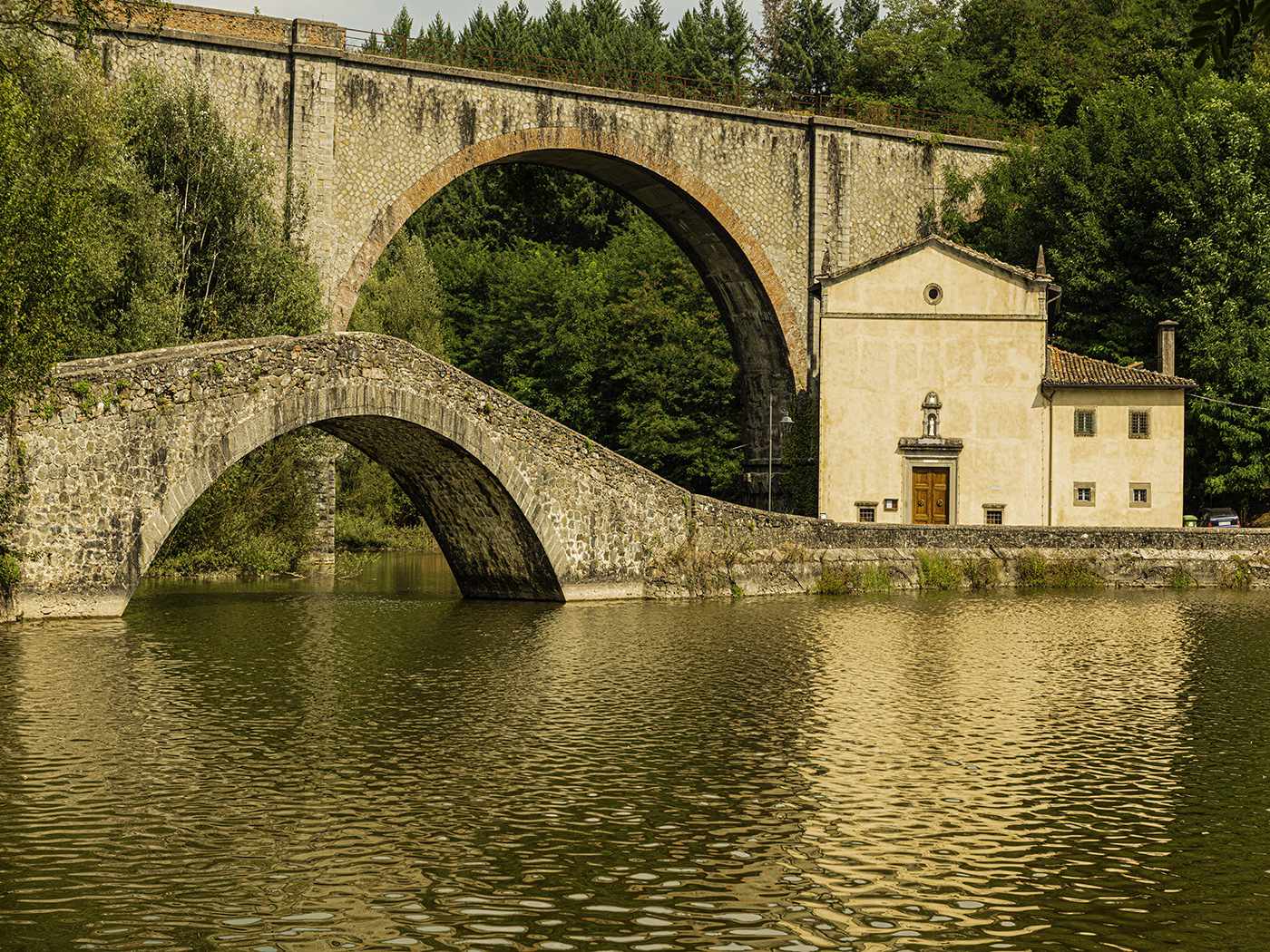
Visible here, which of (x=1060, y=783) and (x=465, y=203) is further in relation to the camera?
(x=465, y=203)

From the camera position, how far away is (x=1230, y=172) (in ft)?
128

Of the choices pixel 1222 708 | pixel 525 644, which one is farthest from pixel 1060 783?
pixel 525 644

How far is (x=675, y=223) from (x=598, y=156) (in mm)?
4252

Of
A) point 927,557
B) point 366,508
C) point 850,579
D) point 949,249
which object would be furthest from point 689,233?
point 850,579

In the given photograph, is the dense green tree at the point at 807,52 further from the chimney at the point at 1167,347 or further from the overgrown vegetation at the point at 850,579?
the overgrown vegetation at the point at 850,579

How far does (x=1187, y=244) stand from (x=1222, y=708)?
93.3 ft

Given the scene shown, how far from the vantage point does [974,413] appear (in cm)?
3603

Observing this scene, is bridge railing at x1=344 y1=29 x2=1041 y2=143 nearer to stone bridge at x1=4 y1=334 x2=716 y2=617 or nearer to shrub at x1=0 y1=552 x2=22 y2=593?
stone bridge at x1=4 y1=334 x2=716 y2=617

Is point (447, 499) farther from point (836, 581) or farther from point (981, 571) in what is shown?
point (981, 571)

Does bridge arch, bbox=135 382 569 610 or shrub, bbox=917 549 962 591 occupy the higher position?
bridge arch, bbox=135 382 569 610

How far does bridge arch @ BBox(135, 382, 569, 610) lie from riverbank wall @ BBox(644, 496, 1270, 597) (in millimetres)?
2636

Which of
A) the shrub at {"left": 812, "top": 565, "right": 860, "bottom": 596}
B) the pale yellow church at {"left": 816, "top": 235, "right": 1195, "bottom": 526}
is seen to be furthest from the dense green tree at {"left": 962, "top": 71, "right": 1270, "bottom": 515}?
the shrub at {"left": 812, "top": 565, "right": 860, "bottom": 596}

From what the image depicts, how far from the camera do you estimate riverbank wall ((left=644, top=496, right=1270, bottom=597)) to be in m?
26.4

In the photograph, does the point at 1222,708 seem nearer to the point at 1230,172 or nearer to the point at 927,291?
the point at 927,291
